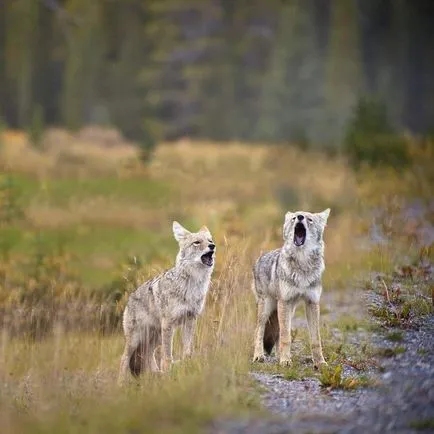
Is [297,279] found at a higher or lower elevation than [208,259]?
lower

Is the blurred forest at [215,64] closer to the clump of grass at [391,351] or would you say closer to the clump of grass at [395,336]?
the clump of grass at [395,336]

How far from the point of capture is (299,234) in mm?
8625

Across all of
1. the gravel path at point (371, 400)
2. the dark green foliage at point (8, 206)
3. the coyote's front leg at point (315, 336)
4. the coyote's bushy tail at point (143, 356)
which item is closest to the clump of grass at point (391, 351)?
the gravel path at point (371, 400)

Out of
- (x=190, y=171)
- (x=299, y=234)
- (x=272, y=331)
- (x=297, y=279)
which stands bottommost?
(x=272, y=331)

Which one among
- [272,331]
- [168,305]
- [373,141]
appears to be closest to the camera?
[168,305]

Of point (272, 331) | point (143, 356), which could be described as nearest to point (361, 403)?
point (272, 331)

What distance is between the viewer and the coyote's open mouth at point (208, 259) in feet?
28.3

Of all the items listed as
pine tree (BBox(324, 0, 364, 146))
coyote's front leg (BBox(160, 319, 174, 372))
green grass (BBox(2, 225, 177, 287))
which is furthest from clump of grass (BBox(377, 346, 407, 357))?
pine tree (BBox(324, 0, 364, 146))

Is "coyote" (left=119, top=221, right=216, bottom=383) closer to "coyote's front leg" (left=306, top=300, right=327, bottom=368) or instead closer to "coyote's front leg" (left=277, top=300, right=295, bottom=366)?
"coyote's front leg" (left=277, top=300, right=295, bottom=366)

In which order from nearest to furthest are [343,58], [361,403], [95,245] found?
1. [361,403]
2. [95,245]
3. [343,58]

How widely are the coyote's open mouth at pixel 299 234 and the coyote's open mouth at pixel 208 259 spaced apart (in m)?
0.76

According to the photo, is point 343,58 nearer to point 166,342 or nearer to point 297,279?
point 297,279

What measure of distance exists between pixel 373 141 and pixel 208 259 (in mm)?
15797

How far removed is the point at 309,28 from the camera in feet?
133
